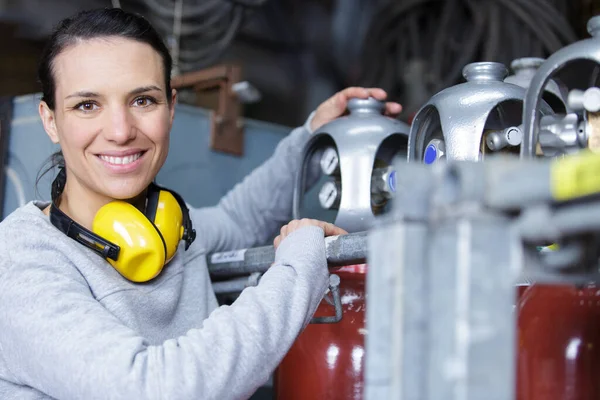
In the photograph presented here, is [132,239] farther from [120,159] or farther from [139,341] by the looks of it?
[139,341]

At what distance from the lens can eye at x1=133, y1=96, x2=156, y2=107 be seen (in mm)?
1224

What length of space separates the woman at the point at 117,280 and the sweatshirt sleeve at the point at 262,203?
0.43 feet

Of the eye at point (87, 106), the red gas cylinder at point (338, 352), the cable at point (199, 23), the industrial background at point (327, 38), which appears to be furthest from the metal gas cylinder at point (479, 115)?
the cable at point (199, 23)

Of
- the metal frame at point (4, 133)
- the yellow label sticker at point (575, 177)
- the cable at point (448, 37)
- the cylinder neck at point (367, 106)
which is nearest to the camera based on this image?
the yellow label sticker at point (575, 177)

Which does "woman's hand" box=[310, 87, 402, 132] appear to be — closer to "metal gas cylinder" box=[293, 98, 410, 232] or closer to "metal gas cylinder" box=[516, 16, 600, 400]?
"metal gas cylinder" box=[293, 98, 410, 232]

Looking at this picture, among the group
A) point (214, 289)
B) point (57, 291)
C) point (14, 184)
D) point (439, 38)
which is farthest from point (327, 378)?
point (439, 38)

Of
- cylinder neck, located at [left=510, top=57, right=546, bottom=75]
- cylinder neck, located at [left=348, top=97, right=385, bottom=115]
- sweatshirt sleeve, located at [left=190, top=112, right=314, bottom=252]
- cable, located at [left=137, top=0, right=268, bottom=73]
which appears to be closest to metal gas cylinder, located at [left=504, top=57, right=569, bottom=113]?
cylinder neck, located at [left=510, top=57, right=546, bottom=75]

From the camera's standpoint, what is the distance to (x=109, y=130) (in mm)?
1169

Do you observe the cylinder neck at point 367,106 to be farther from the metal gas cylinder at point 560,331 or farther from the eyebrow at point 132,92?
the metal gas cylinder at point 560,331

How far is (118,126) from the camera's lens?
116 cm

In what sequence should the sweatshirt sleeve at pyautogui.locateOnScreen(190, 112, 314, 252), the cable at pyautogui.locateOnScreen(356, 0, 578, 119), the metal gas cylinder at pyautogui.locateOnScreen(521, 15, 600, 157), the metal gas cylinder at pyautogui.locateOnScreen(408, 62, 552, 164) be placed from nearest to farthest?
the metal gas cylinder at pyautogui.locateOnScreen(521, 15, 600, 157) < the metal gas cylinder at pyautogui.locateOnScreen(408, 62, 552, 164) < the sweatshirt sleeve at pyautogui.locateOnScreen(190, 112, 314, 252) < the cable at pyautogui.locateOnScreen(356, 0, 578, 119)

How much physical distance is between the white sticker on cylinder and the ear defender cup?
0.11 metres

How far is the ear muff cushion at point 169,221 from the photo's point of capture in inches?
48.3

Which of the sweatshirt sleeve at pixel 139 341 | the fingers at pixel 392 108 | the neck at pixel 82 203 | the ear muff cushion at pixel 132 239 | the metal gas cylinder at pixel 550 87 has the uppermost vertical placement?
the fingers at pixel 392 108
